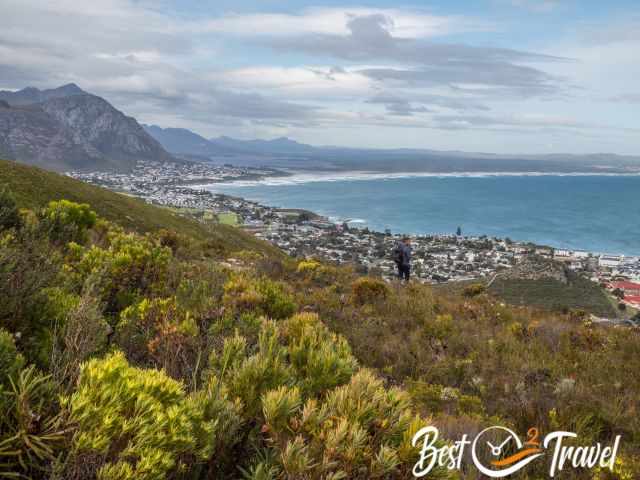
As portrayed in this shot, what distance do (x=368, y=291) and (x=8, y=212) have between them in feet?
22.7

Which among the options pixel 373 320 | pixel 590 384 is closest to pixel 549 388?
pixel 590 384

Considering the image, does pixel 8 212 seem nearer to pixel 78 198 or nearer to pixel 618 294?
pixel 78 198

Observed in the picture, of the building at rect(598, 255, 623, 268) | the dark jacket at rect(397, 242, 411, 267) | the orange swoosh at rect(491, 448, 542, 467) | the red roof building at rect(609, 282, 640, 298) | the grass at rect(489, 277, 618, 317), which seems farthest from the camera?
the building at rect(598, 255, 623, 268)

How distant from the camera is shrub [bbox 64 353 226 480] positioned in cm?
166

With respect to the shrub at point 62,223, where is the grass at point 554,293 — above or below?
below

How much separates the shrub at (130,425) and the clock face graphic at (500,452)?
2.08 meters

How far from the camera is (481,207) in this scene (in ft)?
424

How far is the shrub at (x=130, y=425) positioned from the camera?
5.46 feet

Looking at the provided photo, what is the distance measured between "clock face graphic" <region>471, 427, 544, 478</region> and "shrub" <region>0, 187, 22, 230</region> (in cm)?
754

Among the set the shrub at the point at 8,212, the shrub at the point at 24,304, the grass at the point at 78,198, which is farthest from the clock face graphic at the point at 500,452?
the grass at the point at 78,198

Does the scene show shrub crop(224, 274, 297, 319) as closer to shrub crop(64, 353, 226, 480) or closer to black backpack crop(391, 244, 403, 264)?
shrub crop(64, 353, 226, 480)

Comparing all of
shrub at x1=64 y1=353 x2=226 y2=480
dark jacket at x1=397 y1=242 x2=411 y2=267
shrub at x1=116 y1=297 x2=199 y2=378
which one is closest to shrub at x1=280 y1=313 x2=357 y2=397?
shrub at x1=116 y1=297 x2=199 y2=378

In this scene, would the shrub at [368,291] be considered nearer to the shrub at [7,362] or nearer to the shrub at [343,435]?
the shrub at [343,435]

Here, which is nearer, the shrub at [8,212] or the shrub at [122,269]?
the shrub at [122,269]
